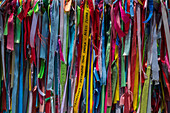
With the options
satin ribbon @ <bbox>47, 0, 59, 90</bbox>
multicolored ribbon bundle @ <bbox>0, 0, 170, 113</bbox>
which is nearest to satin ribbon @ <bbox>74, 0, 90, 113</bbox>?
multicolored ribbon bundle @ <bbox>0, 0, 170, 113</bbox>

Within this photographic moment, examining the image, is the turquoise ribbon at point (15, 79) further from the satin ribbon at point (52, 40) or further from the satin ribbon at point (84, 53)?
the satin ribbon at point (84, 53)

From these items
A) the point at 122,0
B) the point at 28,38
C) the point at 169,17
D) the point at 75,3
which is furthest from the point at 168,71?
the point at 28,38

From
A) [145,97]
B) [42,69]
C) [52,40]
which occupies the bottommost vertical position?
[145,97]

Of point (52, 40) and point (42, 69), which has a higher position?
point (52, 40)

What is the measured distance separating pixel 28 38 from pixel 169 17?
67 cm

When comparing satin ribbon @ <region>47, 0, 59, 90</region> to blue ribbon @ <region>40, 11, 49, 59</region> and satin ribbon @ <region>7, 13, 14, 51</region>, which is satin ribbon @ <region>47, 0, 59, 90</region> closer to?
blue ribbon @ <region>40, 11, 49, 59</region>

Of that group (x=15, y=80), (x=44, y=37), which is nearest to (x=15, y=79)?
(x=15, y=80)

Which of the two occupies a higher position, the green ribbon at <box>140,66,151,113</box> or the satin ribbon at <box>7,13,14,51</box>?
the satin ribbon at <box>7,13,14,51</box>

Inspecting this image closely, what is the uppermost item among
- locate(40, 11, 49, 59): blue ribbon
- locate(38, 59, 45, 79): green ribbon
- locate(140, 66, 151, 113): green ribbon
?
locate(40, 11, 49, 59): blue ribbon

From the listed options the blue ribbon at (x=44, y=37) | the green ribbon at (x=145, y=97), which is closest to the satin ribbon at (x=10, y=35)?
the blue ribbon at (x=44, y=37)

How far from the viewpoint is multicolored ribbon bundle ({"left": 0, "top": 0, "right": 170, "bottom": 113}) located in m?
1.00

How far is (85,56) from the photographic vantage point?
101cm

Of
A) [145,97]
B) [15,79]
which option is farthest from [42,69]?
[145,97]

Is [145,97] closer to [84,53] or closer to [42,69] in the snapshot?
[84,53]
